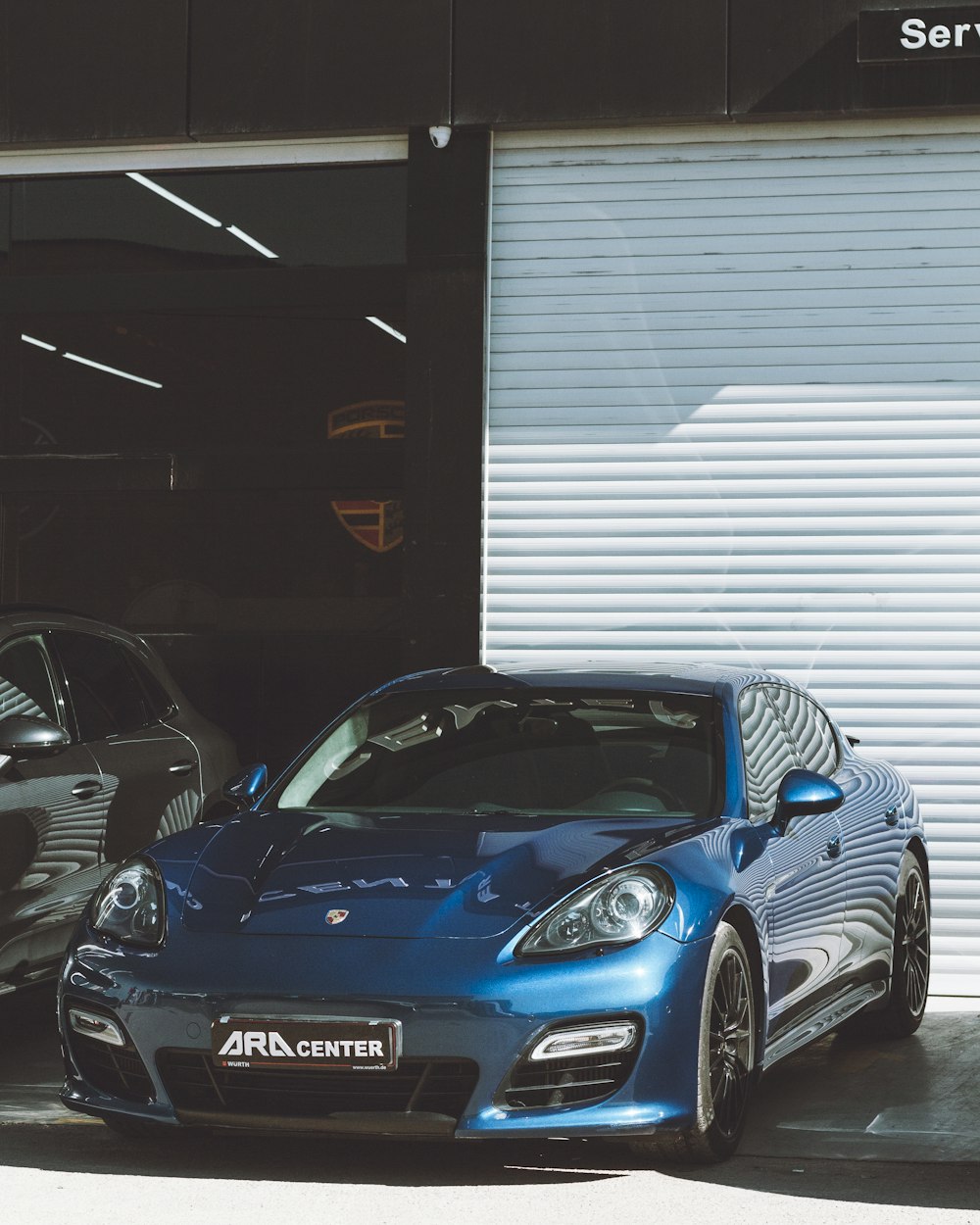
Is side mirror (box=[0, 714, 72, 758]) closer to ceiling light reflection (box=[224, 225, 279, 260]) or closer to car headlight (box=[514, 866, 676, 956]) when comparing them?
car headlight (box=[514, 866, 676, 956])

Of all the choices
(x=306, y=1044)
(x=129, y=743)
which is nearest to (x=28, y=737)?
(x=129, y=743)

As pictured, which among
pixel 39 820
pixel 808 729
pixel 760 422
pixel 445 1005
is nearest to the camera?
pixel 445 1005

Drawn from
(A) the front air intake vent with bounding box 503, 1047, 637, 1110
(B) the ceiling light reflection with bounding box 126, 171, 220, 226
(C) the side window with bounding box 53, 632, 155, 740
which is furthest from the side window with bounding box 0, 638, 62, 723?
(B) the ceiling light reflection with bounding box 126, 171, 220, 226

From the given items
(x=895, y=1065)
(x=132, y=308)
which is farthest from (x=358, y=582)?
(x=895, y=1065)

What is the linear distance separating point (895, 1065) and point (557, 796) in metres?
1.93

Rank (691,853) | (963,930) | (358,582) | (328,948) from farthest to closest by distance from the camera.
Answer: (358,582)
(963,930)
(691,853)
(328,948)

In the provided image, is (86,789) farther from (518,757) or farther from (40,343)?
(40,343)

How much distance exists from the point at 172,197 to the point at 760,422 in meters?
3.62

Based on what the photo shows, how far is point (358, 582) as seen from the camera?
414 inches

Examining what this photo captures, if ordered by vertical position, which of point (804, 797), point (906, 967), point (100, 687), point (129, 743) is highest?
point (100, 687)

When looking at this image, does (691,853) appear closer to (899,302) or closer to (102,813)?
(102,813)

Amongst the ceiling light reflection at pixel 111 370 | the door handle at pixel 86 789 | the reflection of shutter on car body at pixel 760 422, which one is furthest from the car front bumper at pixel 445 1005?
the ceiling light reflection at pixel 111 370

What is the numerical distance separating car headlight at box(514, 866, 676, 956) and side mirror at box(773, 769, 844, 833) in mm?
895

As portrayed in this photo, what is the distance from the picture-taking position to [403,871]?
536 centimetres
